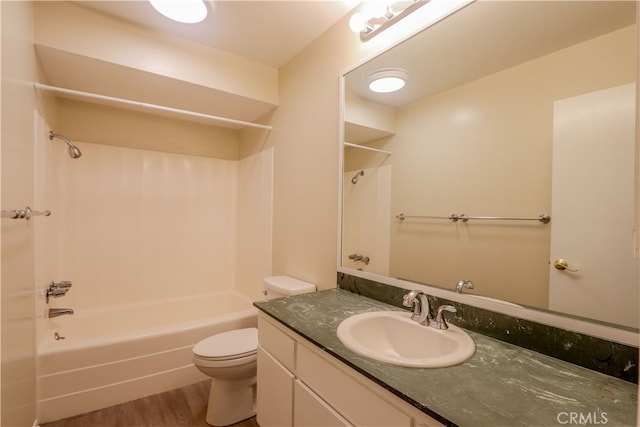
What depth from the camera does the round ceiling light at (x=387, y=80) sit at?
1.44 metres

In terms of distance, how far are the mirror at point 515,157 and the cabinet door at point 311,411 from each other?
675 mm

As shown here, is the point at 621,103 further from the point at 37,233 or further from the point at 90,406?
the point at 90,406

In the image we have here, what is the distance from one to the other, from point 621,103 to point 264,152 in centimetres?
227

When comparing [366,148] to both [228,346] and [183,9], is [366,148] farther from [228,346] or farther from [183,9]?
[228,346]

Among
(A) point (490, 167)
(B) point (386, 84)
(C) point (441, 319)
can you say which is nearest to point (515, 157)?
(A) point (490, 167)

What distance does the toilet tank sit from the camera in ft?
6.05

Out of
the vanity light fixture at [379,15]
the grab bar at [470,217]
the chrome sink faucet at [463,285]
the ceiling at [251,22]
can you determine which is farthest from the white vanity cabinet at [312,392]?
the ceiling at [251,22]

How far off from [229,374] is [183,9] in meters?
2.04

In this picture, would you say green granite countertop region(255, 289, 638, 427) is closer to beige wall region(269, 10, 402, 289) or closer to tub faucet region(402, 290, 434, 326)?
tub faucet region(402, 290, 434, 326)

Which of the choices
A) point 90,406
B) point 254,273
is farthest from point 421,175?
point 90,406

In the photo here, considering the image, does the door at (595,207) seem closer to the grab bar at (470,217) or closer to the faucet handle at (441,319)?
the grab bar at (470,217)

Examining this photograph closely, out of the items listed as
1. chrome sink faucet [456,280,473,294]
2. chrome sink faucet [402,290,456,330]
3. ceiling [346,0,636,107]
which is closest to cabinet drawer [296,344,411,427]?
chrome sink faucet [402,290,456,330]

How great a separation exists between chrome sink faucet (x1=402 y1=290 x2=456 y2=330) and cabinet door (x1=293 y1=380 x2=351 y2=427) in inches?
17.9

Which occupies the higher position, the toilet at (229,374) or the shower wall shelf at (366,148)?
the shower wall shelf at (366,148)
